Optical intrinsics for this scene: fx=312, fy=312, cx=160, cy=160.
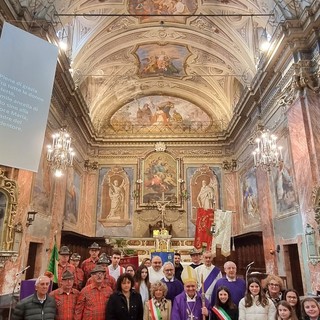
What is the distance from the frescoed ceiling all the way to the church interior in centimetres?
7

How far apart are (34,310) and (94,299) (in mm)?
757

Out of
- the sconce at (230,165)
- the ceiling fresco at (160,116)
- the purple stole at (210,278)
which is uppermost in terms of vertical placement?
the ceiling fresco at (160,116)

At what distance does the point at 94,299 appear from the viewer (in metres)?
4.22

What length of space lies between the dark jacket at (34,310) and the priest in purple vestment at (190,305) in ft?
5.16

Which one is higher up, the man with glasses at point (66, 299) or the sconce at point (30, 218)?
the sconce at point (30, 218)

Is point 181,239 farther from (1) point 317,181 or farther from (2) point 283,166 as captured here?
(1) point 317,181

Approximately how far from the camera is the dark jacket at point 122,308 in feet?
13.3

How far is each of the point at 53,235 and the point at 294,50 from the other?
35.8 ft

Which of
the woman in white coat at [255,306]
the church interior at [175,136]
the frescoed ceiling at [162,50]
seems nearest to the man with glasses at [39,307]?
the woman in white coat at [255,306]

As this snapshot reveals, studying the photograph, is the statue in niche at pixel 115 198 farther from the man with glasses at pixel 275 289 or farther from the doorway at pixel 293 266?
the man with glasses at pixel 275 289

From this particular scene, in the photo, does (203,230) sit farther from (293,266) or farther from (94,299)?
(94,299)

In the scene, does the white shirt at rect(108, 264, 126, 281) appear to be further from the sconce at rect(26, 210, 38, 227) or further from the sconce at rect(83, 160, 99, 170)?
the sconce at rect(83, 160, 99, 170)

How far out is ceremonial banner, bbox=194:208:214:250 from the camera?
933 centimetres

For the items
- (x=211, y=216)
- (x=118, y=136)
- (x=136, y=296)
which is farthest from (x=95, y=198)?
(x=136, y=296)
